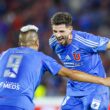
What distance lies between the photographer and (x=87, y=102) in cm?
897

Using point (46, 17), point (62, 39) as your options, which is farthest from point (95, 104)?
point (46, 17)

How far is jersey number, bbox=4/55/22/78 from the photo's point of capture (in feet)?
24.9

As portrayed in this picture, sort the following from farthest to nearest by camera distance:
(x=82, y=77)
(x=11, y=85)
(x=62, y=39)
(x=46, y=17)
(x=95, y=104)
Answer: (x=46, y=17), (x=95, y=104), (x=62, y=39), (x=82, y=77), (x=11, y=85)

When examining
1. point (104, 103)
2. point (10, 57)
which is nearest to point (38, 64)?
point (10, 57)

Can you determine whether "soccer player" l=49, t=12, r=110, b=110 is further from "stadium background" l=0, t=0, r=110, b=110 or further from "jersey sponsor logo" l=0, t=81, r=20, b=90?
"stadium background" l=0, t=0, r=110, b=110

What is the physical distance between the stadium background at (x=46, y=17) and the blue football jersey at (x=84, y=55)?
590 centimetres

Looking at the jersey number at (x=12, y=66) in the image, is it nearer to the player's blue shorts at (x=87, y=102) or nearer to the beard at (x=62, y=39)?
Answer: the beard at (x=62, y=39)

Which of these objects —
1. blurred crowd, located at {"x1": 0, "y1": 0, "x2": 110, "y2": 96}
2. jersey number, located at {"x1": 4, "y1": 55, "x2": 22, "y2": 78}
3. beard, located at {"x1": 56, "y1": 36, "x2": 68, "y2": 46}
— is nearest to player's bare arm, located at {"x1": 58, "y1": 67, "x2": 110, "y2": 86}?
jersey number, located at {"x1": 4, "y1": 55, "x2": 22, "y2": 78}

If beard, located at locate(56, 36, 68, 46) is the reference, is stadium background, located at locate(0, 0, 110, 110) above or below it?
below

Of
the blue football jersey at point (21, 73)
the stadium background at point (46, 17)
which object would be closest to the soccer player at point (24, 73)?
the blue football jersey at point (21, 73)

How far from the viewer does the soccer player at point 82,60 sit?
29.0ft

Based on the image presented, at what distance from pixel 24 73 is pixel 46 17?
33.7 ft

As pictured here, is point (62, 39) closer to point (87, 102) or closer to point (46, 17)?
point (87, 102)

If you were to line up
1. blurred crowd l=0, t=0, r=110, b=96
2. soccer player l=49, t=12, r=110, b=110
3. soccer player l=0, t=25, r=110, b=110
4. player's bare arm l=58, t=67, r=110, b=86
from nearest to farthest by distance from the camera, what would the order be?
soccer player l=0, t=25, r=110, b=110, player's bare arm l=58, t=67, r=110, b=86, soccer player l=49, t=12, r=110, b=110, blurred crowd l=0, t=0, r=110, b=96
